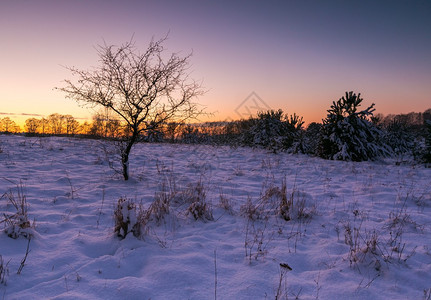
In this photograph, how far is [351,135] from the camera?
11.3 m

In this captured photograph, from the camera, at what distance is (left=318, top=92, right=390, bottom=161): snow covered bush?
11.1 m

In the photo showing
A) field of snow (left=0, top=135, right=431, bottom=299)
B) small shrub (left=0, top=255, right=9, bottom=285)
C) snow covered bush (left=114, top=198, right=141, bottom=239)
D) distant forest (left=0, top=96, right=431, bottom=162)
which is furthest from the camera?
distant forest (left=0, top=96, right=431, bottom=162)

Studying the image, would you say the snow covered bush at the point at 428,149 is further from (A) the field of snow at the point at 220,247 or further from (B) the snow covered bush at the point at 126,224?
(B) the snow covered bush at the point at 126,224

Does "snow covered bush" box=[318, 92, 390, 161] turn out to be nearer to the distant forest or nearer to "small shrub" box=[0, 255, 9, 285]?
the distant forest

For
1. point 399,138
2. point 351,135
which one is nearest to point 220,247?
point 351,135

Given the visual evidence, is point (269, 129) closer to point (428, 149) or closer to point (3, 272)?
point (428, 149)

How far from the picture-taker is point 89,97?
18.9 feet

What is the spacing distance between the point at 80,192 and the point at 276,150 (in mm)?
10830

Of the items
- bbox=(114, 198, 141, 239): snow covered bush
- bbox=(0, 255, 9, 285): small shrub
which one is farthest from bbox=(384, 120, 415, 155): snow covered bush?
bbox=(0, 255, 9, 285): small shrub

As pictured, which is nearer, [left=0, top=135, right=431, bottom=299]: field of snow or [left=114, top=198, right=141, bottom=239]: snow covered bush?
[left=0, top=135, right=431, bottom=299]: field of snow

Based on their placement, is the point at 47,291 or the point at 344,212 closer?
the point at 47,291

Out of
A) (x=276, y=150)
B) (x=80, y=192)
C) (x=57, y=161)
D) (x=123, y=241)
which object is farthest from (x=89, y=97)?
(x=276, y=150)

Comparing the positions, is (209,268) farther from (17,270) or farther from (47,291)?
(17,270)

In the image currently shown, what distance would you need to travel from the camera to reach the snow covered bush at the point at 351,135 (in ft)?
36.5
